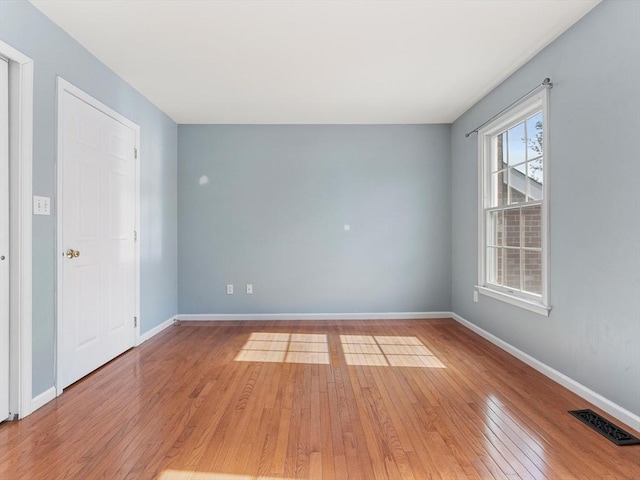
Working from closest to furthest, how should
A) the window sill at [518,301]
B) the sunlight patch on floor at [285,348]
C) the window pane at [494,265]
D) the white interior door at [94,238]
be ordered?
the white interior door at [94,238] < the window sill at [518,301] < the sunlight patch on floor at [285,348] < the window pane at [494,265]

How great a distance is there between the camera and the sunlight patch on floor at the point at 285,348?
125 inches

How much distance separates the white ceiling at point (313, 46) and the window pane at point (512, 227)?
114cm

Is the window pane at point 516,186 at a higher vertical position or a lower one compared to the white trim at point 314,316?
higher

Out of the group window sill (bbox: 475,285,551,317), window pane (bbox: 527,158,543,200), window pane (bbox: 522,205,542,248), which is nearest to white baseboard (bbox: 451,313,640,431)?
window sill (bbox: 475,285,551,317)

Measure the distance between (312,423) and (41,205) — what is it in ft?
7.13

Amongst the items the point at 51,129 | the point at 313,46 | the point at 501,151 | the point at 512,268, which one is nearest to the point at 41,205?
the point at 51,129

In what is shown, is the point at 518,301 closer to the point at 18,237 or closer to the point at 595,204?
the point at 595,204

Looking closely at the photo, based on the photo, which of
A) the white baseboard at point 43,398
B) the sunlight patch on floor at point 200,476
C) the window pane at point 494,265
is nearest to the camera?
the sunlight patch on floor at point 200,476

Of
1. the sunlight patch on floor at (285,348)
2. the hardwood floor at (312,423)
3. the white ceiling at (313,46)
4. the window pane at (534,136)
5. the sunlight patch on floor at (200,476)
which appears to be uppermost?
the white ceiling at (313,46)

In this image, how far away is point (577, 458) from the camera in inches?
68.5

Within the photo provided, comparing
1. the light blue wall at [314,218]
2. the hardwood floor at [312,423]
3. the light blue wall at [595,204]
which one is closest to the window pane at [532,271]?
the light blue wall at [595,204]

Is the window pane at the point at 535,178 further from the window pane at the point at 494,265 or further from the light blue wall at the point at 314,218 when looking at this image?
the light blue wall at the point at 314,218

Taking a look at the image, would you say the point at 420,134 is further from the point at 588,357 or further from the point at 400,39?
the point at 588,357

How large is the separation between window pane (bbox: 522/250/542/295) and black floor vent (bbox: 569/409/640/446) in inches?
39.1
